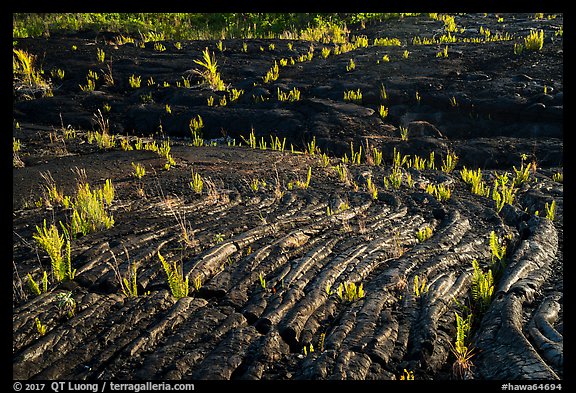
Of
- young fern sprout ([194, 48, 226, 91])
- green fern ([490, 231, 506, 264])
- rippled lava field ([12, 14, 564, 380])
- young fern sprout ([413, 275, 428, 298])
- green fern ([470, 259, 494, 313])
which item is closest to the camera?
rippled lava field ([12, 14, 564, 380])

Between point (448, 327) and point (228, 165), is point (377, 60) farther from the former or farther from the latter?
point (448, 327)

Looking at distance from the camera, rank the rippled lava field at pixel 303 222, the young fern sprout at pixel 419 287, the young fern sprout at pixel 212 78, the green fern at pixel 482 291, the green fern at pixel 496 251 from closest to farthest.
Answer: the rippled lava field at pixel 303 222 → the green fern at pixel 482 291 → the young fern sprout at pixel 419 287 → the green fern at pixel 496 251 → the young fern sprout at pixel 212 78

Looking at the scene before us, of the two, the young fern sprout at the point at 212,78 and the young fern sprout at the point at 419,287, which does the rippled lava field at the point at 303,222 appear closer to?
the young fern sprout at the point at 419,287

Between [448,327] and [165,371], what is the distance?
2016mm

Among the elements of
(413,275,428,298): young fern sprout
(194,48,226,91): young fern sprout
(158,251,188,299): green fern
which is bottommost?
(413,275,428,298): young fern sprout

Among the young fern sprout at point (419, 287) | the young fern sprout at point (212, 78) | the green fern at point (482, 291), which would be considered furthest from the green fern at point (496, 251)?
the young fern sprout at point (212, 78)

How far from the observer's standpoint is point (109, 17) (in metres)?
20.8

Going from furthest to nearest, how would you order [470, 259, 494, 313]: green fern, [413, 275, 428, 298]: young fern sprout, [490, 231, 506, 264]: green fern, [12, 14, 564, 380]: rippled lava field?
1. [490, 231, 506, 264]: green fern
2. [413, 275, 428, 298]: young fern sprout
3. [470, 259, 494, 313]: green fern
4. [12, 14, 564, 380]: rippled lava field

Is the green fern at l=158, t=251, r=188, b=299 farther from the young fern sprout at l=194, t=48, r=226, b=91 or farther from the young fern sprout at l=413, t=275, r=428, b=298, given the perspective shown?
the young fern sprout at l=194, t=48, r=226, b=91

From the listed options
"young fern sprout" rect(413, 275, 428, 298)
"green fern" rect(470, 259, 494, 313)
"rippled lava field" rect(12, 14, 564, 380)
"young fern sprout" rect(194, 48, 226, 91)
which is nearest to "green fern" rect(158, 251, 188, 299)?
"rippled lava field" rect(12, 14, 564, 380)

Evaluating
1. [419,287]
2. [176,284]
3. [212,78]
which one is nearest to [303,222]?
[419,287]

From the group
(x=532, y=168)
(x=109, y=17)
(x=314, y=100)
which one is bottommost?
(x=532, y=168)

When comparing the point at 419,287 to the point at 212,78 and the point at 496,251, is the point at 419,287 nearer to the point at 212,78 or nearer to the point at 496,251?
the point at 496,251
